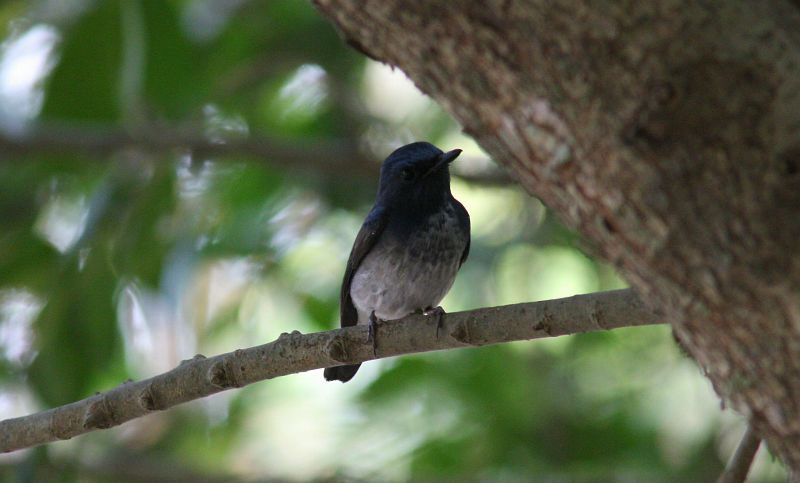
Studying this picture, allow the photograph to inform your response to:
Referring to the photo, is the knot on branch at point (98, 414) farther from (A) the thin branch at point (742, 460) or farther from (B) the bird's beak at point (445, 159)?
(A) the thin branch at point (742, 460)

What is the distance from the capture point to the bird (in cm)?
432

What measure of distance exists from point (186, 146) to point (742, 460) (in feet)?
14.1

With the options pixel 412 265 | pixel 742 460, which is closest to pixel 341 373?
pixel 412 265

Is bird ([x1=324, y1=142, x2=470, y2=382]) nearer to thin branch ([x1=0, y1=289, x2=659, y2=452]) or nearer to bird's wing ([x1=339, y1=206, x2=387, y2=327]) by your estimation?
bird's wing ([x1=339, y1=206, x2=387, y2=327])

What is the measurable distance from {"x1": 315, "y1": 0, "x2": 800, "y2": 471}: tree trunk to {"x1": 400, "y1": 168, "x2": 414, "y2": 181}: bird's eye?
2831 millimetres

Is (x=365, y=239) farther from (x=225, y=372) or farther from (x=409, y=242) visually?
(x=225, y=372)

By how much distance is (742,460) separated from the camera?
2.35 meters

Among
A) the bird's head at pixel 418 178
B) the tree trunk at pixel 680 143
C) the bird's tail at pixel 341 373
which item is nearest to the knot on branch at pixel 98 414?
the bird's tail at pixel 341 373

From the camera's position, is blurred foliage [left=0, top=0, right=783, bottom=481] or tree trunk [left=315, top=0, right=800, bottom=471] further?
blurred foliage [left=0, top=0, right=783, bottom=481]

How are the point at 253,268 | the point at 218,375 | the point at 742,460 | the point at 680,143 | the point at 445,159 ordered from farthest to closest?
1. the point at 253,268
2. the point at 445,159
3. the point at 218,375
4. the point at 742,460
5. the point at 680,143

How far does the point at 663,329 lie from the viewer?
638cm

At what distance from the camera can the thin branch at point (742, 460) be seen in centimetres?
234

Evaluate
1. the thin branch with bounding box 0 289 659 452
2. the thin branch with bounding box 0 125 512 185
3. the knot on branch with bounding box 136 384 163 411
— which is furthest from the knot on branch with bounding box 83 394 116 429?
the thin branch with bounding box 0 125 512 185

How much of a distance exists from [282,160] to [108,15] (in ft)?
5.41
